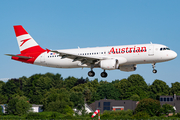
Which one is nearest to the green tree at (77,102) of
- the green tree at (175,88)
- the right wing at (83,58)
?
the right wing at (83,58)

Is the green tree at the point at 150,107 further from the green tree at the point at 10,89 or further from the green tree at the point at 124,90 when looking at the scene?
the green tree at the point at 10,89

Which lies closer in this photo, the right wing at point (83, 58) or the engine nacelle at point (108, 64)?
the engine nacelle at point (108, 64)

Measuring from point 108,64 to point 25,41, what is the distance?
1847 centimetres

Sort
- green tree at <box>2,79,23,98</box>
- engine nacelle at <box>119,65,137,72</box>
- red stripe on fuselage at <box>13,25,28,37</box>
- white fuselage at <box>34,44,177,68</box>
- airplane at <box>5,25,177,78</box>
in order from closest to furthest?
white fuselage at <box>34,44,177,68</box>
airplane at <box>5,25,177,78</box>
engine nacelle at <box>119,65,137,72</box>
red stripe on fuselage at <box>13,25,28,37</box>
green tree at <box>2,79,23,98</box>

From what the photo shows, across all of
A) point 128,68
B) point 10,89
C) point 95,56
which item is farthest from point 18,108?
point 10,89

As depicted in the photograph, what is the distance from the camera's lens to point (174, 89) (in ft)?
550

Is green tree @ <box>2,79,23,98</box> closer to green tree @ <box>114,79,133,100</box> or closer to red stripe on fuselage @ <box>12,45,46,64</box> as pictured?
green tree @ <box>114,79,133,100</box>

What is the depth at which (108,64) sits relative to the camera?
165 feet

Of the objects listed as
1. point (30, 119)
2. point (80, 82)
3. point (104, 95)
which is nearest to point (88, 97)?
point (104, 95)

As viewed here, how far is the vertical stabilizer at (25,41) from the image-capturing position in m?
58.4

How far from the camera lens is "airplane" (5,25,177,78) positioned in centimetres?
4888

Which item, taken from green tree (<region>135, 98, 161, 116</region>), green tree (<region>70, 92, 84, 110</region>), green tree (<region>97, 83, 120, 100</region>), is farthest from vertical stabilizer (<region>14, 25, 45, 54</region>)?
green tree (<region>97, 83, 120, 100</region>)

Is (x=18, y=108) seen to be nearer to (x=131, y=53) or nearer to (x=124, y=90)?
(x=131, y=53)

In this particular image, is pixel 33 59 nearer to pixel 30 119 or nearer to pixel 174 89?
pixel 30 119
